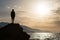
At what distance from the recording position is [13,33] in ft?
123

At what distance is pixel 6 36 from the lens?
3681 cm

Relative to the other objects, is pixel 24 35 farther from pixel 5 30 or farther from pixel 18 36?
pixel 5 30

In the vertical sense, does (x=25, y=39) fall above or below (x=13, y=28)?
below

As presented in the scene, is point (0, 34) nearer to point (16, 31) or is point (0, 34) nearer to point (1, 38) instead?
point (1, 38)

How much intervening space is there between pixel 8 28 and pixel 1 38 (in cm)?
269

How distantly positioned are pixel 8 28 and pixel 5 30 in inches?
29.4

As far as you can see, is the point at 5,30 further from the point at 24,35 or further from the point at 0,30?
the point at 24,35

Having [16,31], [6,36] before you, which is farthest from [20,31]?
[6,36]

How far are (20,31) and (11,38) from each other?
268 centimetres

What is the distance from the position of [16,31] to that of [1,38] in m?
3.47

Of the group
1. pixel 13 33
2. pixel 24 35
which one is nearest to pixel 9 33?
pixel 13 33

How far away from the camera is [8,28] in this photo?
125 ft

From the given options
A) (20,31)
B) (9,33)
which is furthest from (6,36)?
(20,31)

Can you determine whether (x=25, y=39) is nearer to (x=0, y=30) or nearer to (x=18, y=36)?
(x=18, y=36)
